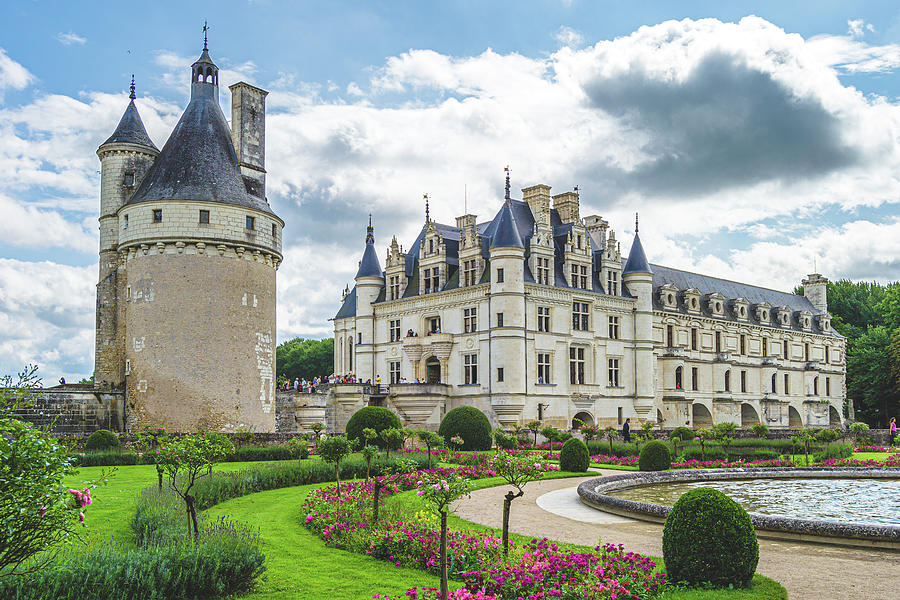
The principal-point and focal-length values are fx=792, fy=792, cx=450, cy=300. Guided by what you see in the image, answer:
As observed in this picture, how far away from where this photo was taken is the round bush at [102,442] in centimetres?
2652

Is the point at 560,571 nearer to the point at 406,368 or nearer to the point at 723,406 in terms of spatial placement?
the point at 406,368

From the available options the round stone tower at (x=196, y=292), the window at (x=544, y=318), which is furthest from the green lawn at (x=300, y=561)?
the window at (x=544, y=318)

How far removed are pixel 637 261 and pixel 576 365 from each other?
337 inches

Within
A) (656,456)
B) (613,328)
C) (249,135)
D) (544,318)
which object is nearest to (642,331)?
(613,328)

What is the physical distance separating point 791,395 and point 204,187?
48.7m

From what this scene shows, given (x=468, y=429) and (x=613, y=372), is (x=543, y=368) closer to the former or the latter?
(x=613, y=372)

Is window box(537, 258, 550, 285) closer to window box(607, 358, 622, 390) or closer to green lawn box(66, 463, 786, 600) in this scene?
window box(607, 358, 622, 390)

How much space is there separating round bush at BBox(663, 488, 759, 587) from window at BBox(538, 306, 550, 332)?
106 ft

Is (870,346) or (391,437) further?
(870,346)

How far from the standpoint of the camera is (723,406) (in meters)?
55.6

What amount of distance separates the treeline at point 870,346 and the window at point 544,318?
107ft

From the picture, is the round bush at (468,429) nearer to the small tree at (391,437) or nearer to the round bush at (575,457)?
the small tree at (391,437)

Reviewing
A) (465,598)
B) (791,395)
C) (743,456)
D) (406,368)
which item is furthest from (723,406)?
(465,598)

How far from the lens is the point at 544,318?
139ft
